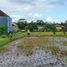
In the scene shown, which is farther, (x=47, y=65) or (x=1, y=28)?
(x=1, y=28)

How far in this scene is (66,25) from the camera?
88.9 m

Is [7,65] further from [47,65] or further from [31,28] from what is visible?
[31,28]

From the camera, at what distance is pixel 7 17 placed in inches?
3600

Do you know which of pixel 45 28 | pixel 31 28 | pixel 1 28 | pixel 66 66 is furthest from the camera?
pixel 31 28

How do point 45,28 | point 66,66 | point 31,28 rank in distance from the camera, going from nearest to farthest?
point 66,66 → point 45,28 → point 31,28

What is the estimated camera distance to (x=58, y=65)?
13688 mm

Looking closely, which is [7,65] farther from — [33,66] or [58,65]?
[58,65]

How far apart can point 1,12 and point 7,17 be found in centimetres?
413

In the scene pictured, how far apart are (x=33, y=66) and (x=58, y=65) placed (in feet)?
3.83

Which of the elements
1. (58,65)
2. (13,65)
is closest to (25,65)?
(13,65)

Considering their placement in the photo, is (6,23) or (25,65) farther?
(6,23)

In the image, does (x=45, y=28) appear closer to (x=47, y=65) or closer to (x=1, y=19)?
(x=1, y=19)

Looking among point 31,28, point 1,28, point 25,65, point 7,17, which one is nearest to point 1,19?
point 7,17

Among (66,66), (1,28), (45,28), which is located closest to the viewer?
(66,66)
